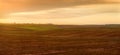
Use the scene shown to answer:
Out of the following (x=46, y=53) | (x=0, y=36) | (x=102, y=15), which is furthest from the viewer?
(x=102, y=15)

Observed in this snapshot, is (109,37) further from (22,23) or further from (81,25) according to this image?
(22,23)

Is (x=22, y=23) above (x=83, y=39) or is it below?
above

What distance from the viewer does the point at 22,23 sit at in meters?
6.37

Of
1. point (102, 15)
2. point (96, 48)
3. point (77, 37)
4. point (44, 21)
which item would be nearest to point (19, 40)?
point (44, 21)

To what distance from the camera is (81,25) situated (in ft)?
20.5

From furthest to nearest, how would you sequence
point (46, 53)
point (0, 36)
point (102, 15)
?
point (102, 15)
point (0, 36)
point (46, 53)

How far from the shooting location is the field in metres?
5.70

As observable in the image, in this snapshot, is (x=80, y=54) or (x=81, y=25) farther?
(x=81, y=25)

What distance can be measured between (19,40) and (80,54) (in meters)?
1.39

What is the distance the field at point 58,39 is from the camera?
5695mm

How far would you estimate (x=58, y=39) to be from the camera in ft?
19.3

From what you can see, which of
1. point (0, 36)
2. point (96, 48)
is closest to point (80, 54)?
point (96, 48)

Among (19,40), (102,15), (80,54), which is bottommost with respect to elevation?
(80,54)

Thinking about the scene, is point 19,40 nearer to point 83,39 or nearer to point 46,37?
point 46,37
